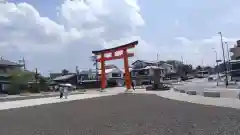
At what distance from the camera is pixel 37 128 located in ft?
36.0

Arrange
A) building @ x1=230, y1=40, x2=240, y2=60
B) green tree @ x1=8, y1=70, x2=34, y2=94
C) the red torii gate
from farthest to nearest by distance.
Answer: building @ x1=230, y1=40, x2=240, y2=60
green tree @ x1=8, y1=70, x2=34, y2=94
the red torii gate

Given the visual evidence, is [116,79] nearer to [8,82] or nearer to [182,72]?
[8,82]

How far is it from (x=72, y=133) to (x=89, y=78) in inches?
2506

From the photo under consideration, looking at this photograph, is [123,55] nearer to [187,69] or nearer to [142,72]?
[142,72]

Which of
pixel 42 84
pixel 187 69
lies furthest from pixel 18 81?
pixel 187 69

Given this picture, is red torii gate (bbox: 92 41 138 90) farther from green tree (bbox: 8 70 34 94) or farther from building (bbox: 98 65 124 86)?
building (bbox: 98 65 124 86)

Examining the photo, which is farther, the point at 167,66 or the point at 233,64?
the point at 167,66

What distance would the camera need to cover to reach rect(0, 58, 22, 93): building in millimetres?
53156

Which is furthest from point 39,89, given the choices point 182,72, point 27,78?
point 182,72

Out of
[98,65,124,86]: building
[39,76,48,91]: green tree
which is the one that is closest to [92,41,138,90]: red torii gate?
[39,76,48,91]: green tree

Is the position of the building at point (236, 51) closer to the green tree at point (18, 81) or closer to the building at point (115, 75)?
the building at point (115, 75)

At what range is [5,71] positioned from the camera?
184ft

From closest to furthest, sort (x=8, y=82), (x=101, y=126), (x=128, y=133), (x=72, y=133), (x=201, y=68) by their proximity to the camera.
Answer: (x=128, y=133) < (x=72, y=133) < (x=101, y=126) < (x=8, y=82) < (x=201, y=68)

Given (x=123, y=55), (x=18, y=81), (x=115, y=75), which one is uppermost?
(x=123, y=55)
